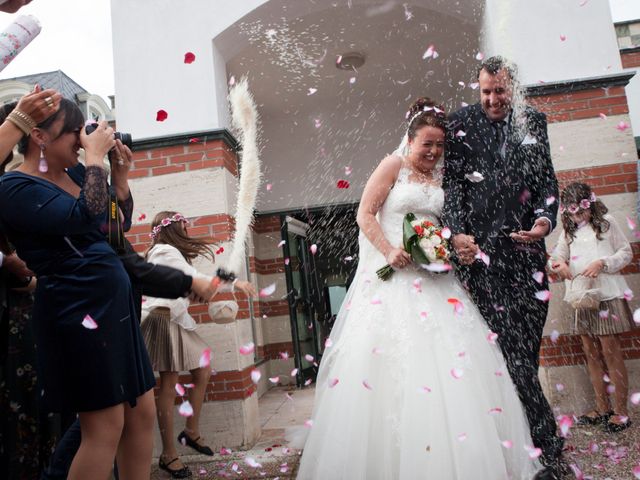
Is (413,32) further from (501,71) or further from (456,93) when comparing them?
(501,71)

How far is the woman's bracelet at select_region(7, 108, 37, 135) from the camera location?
6.68 ft

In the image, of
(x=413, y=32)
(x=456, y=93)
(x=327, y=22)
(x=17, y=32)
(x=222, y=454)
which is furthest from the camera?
(x=456, y=93)

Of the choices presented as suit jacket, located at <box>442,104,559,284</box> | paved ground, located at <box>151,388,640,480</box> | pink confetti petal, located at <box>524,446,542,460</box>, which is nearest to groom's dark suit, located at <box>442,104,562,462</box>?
suit jacket, located at <box>442,104,559,284</box>

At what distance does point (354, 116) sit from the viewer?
7391mm

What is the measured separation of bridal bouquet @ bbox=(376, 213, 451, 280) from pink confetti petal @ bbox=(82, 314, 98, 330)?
164cm

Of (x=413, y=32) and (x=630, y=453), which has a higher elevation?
(x=413, y=32)

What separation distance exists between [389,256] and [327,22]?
11.0 ft

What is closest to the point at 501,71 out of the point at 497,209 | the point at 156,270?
the point at 497,209

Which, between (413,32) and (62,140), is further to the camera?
(413,32)

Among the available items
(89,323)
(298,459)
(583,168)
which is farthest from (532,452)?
(583,168)

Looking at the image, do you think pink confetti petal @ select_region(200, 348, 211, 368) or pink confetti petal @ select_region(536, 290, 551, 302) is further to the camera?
pink confetti petal @ select_region(200, 348, 211, 368)

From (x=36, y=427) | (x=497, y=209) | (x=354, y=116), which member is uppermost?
(x=354, y=116)

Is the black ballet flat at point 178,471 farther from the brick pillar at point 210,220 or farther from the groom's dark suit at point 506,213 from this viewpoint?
the groom's dark suit at point 506,213

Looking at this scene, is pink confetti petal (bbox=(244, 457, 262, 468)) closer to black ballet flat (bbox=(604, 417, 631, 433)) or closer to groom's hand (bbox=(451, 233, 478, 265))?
groom's hand (bbox=(451, 233, 478, 265))
